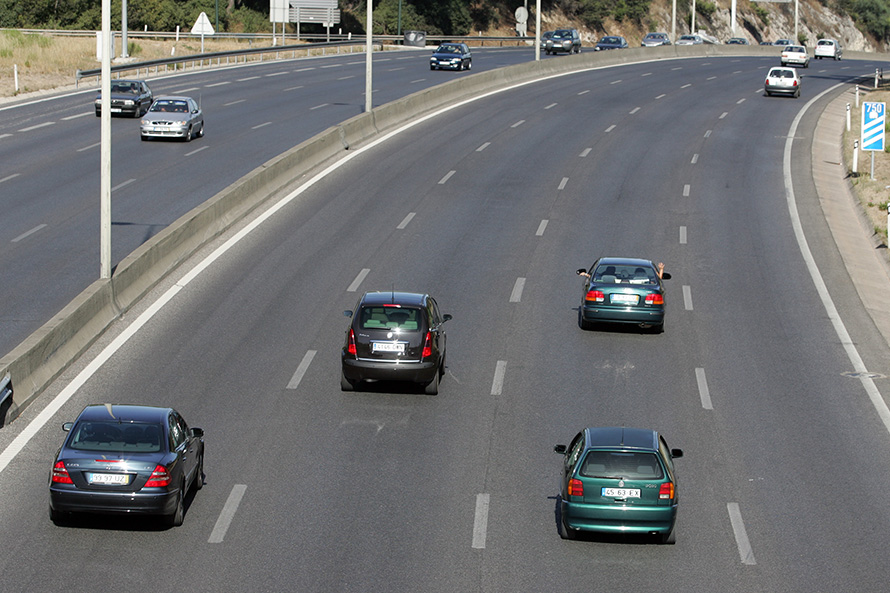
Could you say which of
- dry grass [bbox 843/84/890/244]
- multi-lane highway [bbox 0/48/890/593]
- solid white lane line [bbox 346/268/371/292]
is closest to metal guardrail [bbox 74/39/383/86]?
multi-lane highway [bbox 0/48/890/593]

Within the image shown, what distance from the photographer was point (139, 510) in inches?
565

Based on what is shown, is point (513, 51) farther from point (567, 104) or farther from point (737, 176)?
point (737, 176)

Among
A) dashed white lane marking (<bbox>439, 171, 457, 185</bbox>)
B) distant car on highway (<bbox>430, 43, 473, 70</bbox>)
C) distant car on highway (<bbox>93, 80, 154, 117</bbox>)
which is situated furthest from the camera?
distant car on highway (<bbox>430, 43, 473, 70</bbox>)

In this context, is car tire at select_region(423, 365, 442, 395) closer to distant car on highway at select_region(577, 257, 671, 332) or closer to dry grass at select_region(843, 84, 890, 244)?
distant car on highway at select_region(577, 257, 671, 332)

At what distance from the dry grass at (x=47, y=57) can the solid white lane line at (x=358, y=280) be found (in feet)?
125

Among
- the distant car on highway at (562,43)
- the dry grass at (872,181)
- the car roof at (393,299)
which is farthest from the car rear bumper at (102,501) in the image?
the distant car on highway at (562,43)

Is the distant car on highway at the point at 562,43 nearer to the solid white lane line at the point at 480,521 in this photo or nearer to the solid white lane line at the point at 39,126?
the solid white lane line at the point at 39,126

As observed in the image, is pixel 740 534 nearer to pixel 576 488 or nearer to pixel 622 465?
pixel 622 465

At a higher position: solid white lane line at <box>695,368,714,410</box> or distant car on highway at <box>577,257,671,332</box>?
distant car on highway at <box>577,257,671,332</box>

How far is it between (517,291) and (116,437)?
48.3ft

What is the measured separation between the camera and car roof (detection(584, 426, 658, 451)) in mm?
14859

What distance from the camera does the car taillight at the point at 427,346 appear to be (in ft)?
67.6

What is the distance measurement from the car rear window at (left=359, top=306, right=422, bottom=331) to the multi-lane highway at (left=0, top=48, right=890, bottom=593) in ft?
4.20

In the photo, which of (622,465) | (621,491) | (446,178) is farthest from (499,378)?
(446,178)
